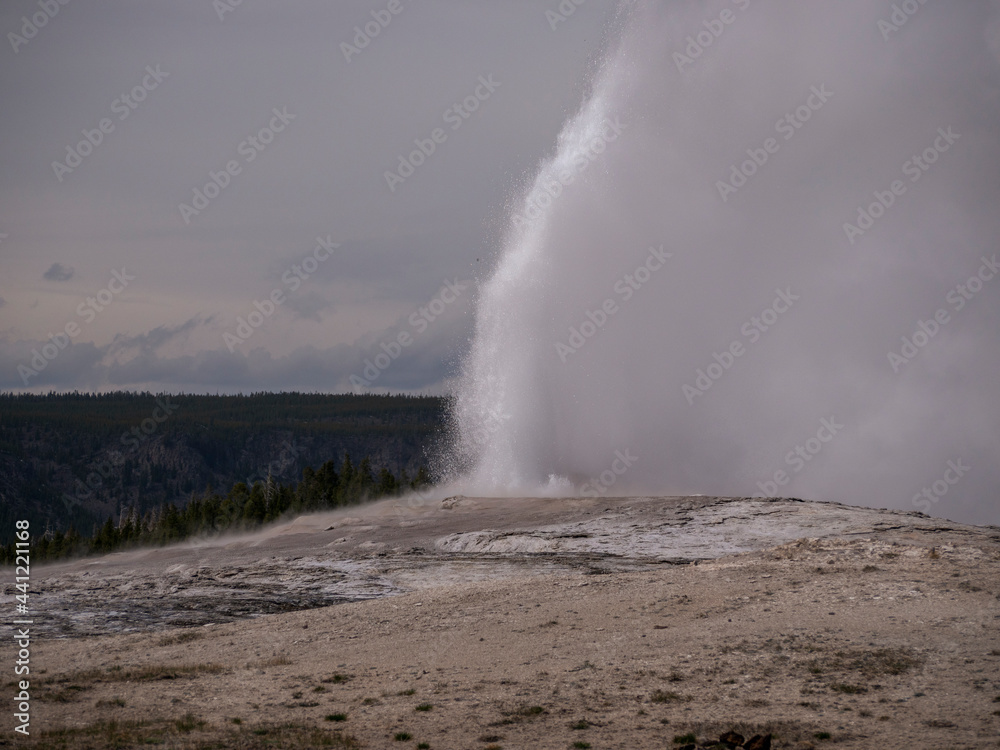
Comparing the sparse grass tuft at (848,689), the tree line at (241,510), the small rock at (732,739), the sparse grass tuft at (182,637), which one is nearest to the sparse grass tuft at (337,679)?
the sparse grass tuft at (182,637)

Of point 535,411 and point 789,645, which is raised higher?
point 535,411

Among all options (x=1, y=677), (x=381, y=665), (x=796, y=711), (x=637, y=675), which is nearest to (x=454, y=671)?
(x=381, y=665)

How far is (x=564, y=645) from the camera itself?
14.7 m

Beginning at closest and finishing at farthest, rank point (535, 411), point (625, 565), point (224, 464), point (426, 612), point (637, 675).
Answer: point (637, 675) → point (426, 612) → point (625, 565) → point (535, 411) → point (224, 464)

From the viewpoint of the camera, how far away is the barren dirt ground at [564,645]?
35.5ft

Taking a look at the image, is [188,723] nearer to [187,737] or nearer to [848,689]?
[187,737]

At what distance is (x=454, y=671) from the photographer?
45.0 feet

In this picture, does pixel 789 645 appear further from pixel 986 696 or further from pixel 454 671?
pixel 454 671

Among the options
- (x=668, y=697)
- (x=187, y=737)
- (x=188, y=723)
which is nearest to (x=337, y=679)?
(x=188, y=723)

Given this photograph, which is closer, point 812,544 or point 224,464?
point 812,544

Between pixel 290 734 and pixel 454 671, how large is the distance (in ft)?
11.7

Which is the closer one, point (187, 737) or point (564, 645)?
point (187, 737)

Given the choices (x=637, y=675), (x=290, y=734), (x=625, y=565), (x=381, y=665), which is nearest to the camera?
(x=290, y=734)

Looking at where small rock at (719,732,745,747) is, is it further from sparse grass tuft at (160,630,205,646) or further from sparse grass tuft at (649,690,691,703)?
sparse grass tuft at (160,630,205,646)
